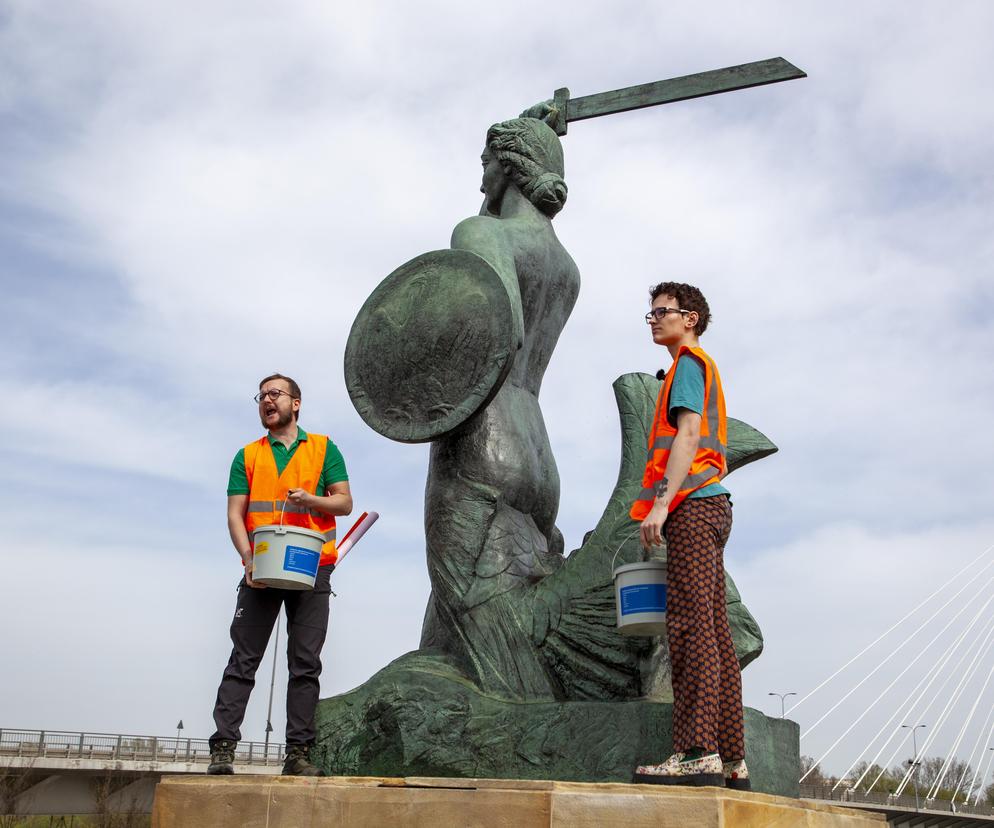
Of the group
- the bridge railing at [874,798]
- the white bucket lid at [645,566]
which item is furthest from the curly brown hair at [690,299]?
the bridge railing at [874,798]

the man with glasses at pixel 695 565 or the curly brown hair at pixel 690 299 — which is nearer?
the man with glasses at pixel 695 565

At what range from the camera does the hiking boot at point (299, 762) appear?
170 inches

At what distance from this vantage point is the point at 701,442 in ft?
12.9

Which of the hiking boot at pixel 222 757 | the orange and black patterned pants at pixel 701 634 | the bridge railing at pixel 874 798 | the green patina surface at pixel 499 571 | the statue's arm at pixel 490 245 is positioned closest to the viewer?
the orange and black patterned pants at pixel 701 634

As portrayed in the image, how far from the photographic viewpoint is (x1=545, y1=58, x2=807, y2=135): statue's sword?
645 cm

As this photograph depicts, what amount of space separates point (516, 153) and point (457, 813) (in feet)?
11.9

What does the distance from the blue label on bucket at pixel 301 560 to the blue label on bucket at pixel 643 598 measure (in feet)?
3.83

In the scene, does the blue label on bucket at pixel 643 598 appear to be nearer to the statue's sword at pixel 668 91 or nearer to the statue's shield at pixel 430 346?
the statue's shield at pixel 430 346

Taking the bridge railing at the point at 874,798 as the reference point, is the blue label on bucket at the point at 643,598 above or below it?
below

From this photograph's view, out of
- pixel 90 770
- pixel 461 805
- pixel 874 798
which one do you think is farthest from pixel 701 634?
pixel 874 798

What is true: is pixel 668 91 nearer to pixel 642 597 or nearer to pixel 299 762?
pixel 642 597

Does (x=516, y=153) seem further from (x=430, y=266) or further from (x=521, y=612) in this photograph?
(x=521, y=612)

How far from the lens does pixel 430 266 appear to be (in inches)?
207

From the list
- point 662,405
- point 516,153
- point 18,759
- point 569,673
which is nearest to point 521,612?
point 569,673
